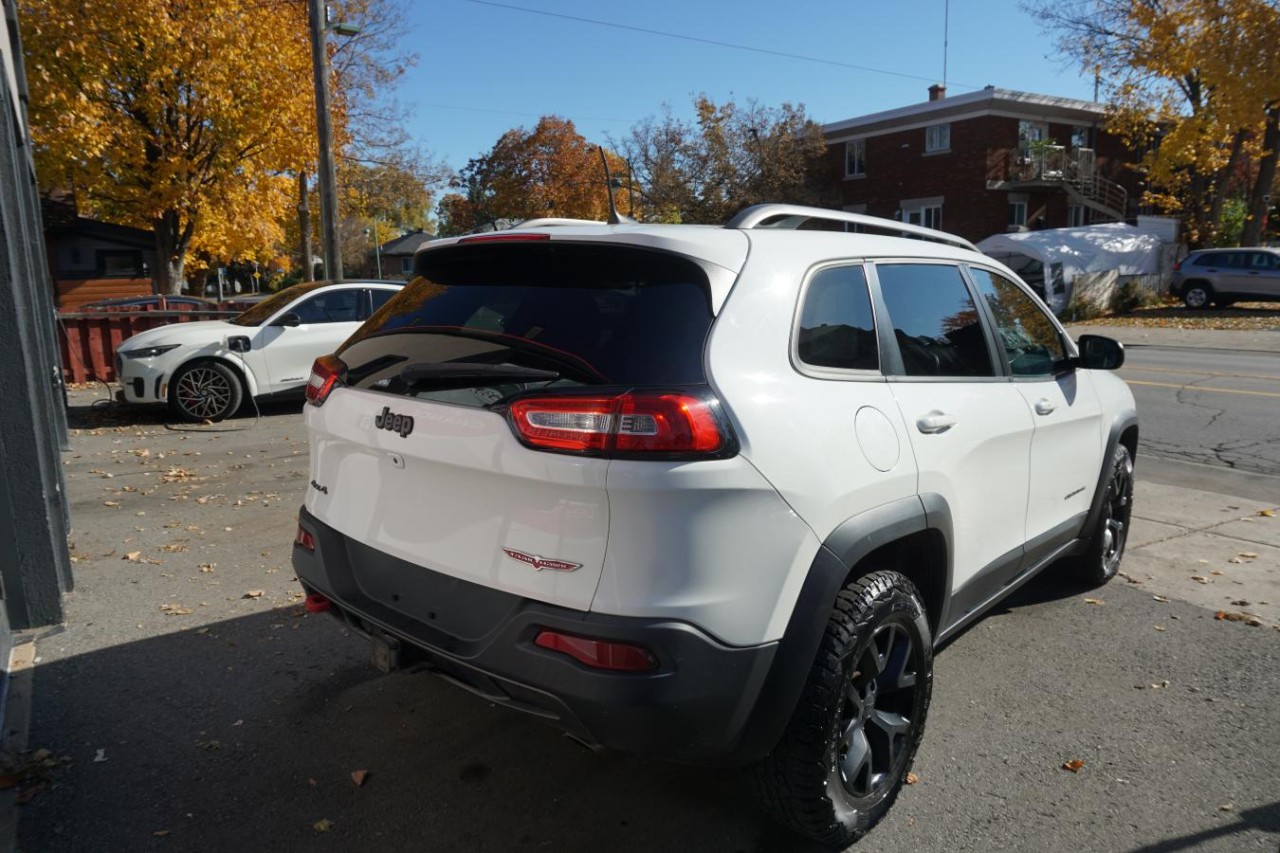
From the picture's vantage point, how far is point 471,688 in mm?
2584

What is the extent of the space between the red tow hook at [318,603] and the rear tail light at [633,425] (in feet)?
4.19

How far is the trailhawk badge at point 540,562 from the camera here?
2277 mm

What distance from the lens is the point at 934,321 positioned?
3414 mm

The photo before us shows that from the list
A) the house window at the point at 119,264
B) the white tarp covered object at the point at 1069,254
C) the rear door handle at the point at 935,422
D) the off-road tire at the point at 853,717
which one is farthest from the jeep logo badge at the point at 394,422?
the house window at the point at 119,264

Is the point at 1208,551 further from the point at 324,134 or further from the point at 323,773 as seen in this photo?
the point at 324,134

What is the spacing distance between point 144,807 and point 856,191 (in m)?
39.6

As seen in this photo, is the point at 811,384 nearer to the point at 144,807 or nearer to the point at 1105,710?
the point at 1105,710

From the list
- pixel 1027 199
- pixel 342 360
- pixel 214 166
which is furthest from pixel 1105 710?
pixel 1027 199

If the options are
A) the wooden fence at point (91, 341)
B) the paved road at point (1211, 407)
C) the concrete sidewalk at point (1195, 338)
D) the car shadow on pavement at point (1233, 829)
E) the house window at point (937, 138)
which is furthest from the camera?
the house window at point (937, 138)

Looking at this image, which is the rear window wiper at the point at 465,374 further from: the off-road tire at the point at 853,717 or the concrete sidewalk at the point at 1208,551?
the concrete sidewalk at the point at 1208,551

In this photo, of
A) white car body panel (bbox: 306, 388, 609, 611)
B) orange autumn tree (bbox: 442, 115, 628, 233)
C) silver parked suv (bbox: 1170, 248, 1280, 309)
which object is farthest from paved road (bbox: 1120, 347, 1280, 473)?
orange autumn tree (bbox: 442, 115, 628, 233)

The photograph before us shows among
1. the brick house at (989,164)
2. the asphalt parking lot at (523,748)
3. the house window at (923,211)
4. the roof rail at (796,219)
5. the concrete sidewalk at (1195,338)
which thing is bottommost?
the asphalt parking lot at (523,748)

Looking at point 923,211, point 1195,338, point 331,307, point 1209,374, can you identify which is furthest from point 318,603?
point 923,211

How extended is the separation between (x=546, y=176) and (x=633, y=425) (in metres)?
49.2
